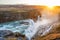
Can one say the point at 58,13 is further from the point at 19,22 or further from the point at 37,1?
the point at 19,22

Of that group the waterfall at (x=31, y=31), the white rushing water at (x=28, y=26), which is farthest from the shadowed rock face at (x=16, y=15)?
the waterfall at (x=31, y=31)

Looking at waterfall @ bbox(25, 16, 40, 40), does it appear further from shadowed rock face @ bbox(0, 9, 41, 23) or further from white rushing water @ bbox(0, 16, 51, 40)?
shadowed rock face @ bbox(0, 9, 41, 23)

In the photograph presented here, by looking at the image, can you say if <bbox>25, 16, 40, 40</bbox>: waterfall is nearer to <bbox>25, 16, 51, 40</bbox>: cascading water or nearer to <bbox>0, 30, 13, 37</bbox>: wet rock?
<bbox>25, 16, 51, 40</bbox>: cascading water

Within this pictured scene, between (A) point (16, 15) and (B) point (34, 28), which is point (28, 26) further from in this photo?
(A) point (16, 15)

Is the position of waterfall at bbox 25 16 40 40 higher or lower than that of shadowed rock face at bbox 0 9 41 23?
lower

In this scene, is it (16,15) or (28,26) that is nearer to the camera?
(28,26)

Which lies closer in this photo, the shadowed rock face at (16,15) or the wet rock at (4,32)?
the wet rock at (4,32)

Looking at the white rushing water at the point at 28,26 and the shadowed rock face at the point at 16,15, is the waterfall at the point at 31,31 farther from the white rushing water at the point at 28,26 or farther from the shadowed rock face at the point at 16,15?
the shadowed rock face at the point at 16,15

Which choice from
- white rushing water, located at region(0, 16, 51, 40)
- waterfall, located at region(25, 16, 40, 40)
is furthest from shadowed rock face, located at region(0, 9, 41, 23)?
waterfall, located at region(25, 16, 40, 40)

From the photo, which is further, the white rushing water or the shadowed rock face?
the shadowed rock face

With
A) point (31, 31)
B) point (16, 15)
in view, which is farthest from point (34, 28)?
point (16, 15)

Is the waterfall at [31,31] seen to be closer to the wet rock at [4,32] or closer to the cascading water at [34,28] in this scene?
the cascading water at [34,28]

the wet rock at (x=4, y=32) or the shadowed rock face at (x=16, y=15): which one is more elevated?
the shadowed rock face at (x=16, y=15)

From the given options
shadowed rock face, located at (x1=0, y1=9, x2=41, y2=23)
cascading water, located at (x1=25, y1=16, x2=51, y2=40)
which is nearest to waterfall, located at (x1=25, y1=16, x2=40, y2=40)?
cascading water, located at (x1=25, y1=16, x2=51, y2=40)
